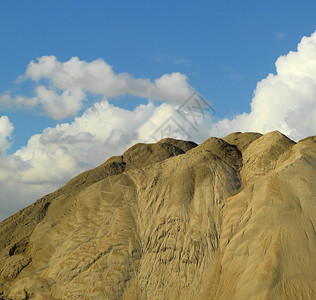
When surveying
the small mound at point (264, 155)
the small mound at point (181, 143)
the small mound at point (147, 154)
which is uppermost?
the small mound at point (181, 143)

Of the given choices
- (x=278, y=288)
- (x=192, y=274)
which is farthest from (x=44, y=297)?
(x=278, y=288)

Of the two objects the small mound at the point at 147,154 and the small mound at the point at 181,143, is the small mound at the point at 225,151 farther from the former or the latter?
the small mound at the point at 181,143

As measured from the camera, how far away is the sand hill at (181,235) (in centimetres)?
2756

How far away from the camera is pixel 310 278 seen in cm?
2572

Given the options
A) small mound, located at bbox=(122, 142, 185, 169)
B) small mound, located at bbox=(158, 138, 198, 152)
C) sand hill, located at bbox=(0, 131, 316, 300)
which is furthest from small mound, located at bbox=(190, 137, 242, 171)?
small mound, located at bbox=(158, 138, 198, 152)

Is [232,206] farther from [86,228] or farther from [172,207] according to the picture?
[86,228]

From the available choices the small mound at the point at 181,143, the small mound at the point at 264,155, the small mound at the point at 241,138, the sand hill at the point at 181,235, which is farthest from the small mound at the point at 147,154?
the small mound at the point at 264,155

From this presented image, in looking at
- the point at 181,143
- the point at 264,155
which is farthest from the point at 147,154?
the point at 264,155

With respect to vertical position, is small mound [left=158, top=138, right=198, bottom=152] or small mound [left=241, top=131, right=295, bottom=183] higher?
small mound [left=158, top=138, right=198, bottom=152]

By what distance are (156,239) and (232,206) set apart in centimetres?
671

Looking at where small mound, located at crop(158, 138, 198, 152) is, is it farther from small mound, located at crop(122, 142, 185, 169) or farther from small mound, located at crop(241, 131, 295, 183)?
small mound, located at crop(241, 131, 295, 183)

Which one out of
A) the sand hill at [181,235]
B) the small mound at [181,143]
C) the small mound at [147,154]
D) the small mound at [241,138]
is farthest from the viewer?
the small mound at [181,143]

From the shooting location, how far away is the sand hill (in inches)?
1085

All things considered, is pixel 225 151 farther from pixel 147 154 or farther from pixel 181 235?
pixel 181 235
